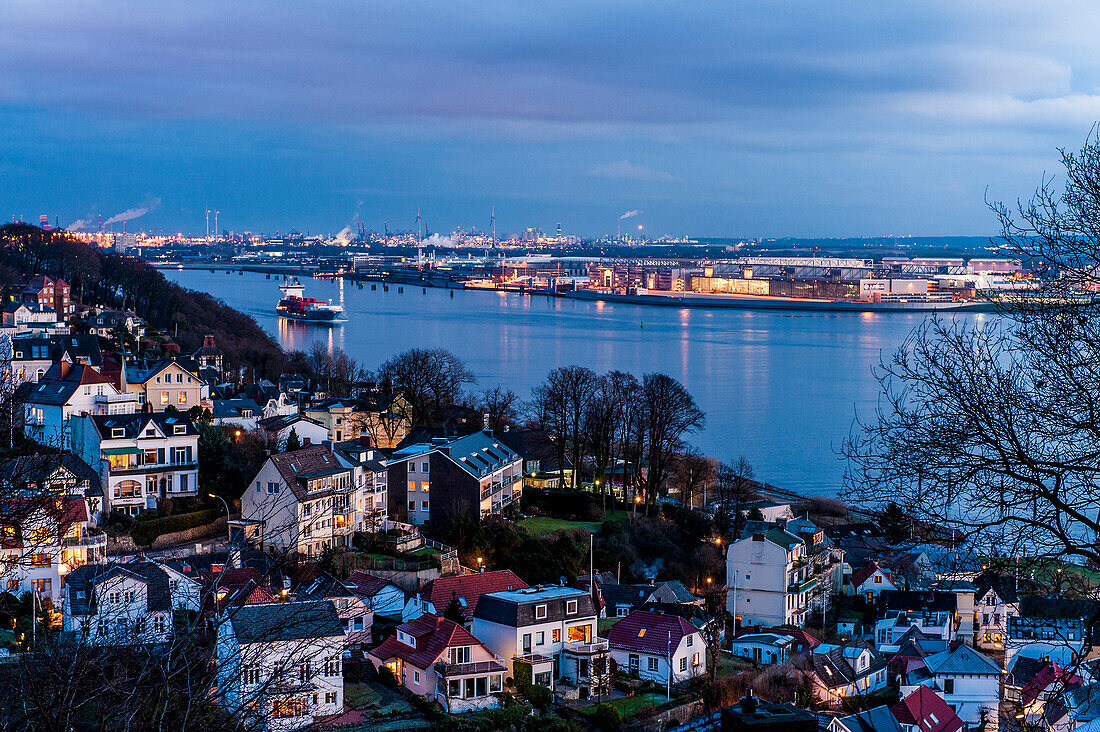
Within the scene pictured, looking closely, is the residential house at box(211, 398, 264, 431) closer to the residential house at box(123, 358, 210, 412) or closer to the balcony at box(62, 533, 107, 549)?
the residential house at box(123, 358, 210, 412)

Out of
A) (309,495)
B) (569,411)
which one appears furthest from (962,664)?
(569,411)

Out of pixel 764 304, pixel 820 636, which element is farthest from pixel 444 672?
pixel 764 304

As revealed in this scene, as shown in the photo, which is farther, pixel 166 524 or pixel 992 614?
pixel 992 614

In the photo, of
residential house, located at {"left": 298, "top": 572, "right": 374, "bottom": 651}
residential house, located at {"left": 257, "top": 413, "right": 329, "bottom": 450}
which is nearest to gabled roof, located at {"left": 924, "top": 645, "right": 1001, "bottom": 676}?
residential house, located at {"left": 298, "top": 572, "right": 374, "bottom": 651}

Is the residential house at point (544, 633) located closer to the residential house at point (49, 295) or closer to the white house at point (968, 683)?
the white house at point (968, 683)

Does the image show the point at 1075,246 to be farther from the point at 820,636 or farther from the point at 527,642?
the point at 820,636

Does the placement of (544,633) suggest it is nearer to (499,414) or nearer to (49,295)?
(499,414)
